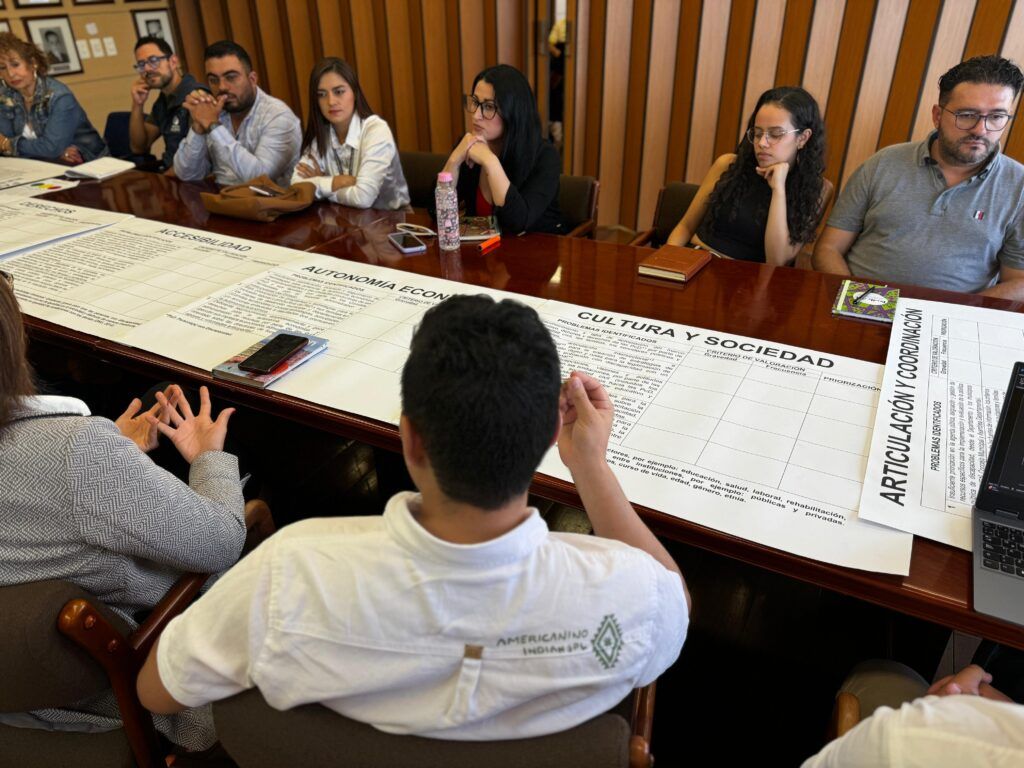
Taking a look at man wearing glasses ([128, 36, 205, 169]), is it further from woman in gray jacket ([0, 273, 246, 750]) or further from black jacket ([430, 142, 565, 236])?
woman in gray jacket ([0, 273, 246, 750])

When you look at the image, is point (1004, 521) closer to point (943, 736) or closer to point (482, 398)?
point (943, 736)

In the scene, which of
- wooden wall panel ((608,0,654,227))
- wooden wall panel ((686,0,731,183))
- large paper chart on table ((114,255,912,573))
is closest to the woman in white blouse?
large paper chart on table ((114,255,912,573))

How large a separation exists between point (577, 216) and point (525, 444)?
6.96 feet

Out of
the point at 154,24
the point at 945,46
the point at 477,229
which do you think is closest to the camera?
the point at 477,229

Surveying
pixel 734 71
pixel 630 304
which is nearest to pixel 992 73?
pixel 630 304

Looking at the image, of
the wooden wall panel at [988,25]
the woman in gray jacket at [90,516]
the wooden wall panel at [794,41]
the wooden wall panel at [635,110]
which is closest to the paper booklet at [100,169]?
the woman in gray jacket at [90,516]

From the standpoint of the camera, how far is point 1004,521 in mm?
936

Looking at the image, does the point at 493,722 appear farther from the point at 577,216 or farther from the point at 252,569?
the point at 577,216

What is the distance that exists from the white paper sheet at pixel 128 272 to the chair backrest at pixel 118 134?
76.6 inches

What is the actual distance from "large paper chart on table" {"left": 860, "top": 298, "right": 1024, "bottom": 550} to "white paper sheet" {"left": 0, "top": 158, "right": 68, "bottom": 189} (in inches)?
129

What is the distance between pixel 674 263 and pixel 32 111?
3517 millimetres

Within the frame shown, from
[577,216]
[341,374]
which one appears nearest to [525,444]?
[341,374]

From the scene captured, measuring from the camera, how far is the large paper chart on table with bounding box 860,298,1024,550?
3.18 ft

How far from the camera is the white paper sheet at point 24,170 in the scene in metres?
2.83
